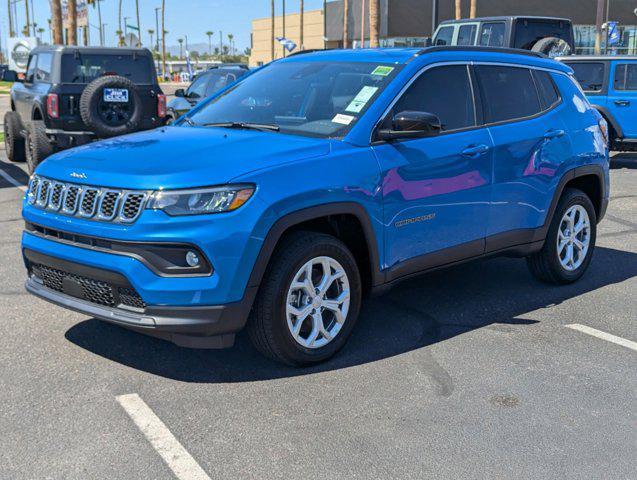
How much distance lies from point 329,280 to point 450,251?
3.60 ft

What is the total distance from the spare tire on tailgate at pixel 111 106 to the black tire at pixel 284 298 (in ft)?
23.1

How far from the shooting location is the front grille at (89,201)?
13.4ft

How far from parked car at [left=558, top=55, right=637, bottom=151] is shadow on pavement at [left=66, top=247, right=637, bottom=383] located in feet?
25.9

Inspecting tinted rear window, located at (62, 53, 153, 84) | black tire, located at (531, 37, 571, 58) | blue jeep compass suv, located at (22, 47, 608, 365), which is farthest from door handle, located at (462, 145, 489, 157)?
black tire, located at (531, 37, 571, 58)

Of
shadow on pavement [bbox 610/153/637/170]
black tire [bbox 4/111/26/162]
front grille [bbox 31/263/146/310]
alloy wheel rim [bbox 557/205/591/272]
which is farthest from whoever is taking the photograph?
shadow on pavement [bbox 610/153/637/170]

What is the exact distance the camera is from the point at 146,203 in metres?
4.05

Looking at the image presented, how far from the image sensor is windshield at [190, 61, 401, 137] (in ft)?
16.3

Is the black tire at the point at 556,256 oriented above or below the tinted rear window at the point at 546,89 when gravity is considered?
below

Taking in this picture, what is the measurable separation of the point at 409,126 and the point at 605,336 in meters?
1.93

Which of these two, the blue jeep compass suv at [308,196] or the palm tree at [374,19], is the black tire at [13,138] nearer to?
the blue jeep compass suv at [308,196]

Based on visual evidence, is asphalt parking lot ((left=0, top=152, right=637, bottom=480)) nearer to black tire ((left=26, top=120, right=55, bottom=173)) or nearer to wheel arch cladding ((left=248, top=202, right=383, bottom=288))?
wheel arch cladding ((left=248, top=202, right=383, bottom=288))

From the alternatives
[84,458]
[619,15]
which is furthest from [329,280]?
[619,15]

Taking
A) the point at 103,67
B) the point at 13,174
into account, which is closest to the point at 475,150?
the point at 103,67

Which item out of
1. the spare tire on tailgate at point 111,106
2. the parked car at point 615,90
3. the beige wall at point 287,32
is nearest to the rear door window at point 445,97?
the spare tire on tailgate at point 111,106
